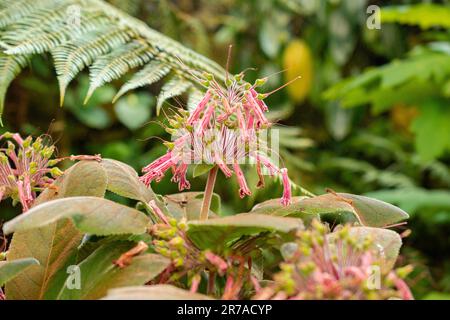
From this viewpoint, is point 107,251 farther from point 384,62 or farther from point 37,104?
point 384,62

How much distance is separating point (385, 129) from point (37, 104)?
1529 mm

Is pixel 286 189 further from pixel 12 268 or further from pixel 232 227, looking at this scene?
pixel 12 268

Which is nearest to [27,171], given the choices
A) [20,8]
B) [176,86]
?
[176,86]

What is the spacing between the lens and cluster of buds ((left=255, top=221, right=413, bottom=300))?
0.34 metres

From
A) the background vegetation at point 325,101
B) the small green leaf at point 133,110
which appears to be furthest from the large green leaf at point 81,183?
the small green leaf at point 133,110

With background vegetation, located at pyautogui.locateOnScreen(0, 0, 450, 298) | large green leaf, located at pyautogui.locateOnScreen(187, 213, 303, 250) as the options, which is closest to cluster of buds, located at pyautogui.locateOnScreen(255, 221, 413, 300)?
large green leaf, located at pyautogui.locateOnScreen(187, 213, 303, 250)

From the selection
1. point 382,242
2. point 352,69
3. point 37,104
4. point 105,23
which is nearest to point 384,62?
point 352,69

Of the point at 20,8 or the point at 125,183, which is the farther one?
the point at 20,8

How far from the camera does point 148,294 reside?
0.33 meters

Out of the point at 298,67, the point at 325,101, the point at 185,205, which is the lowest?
the point at 325,101

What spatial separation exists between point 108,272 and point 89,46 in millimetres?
569

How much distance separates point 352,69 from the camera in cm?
280

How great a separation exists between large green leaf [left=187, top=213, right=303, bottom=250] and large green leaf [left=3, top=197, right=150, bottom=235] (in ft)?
0.11

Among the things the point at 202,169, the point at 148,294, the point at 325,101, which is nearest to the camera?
the point at 148,294
